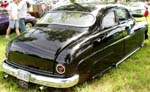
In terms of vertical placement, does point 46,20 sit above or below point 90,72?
above

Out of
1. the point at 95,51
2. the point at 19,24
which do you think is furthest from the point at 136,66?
the point at 19,24

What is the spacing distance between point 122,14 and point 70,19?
167cm

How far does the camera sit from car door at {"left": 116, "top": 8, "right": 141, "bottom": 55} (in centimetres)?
630

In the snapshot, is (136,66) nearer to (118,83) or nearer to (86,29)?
(118,83)

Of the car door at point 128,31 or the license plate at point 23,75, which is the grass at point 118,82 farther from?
the car door at point 128,31

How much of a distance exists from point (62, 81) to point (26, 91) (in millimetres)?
822

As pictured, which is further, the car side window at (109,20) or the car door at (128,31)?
the car door at (128,31)

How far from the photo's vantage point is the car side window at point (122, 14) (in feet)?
20.5

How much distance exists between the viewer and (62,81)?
14.2 ft

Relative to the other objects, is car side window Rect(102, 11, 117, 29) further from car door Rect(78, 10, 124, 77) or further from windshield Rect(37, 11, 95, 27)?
windshield Rect(37, 11, 95, 27)

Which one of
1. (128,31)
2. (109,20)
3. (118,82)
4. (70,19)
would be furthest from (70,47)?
(128,31)

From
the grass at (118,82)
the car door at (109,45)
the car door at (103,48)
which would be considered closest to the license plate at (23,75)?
the grass at (118,82)

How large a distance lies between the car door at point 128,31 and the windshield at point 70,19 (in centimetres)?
101

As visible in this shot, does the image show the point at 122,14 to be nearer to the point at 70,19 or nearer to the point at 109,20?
the point at 109,20
